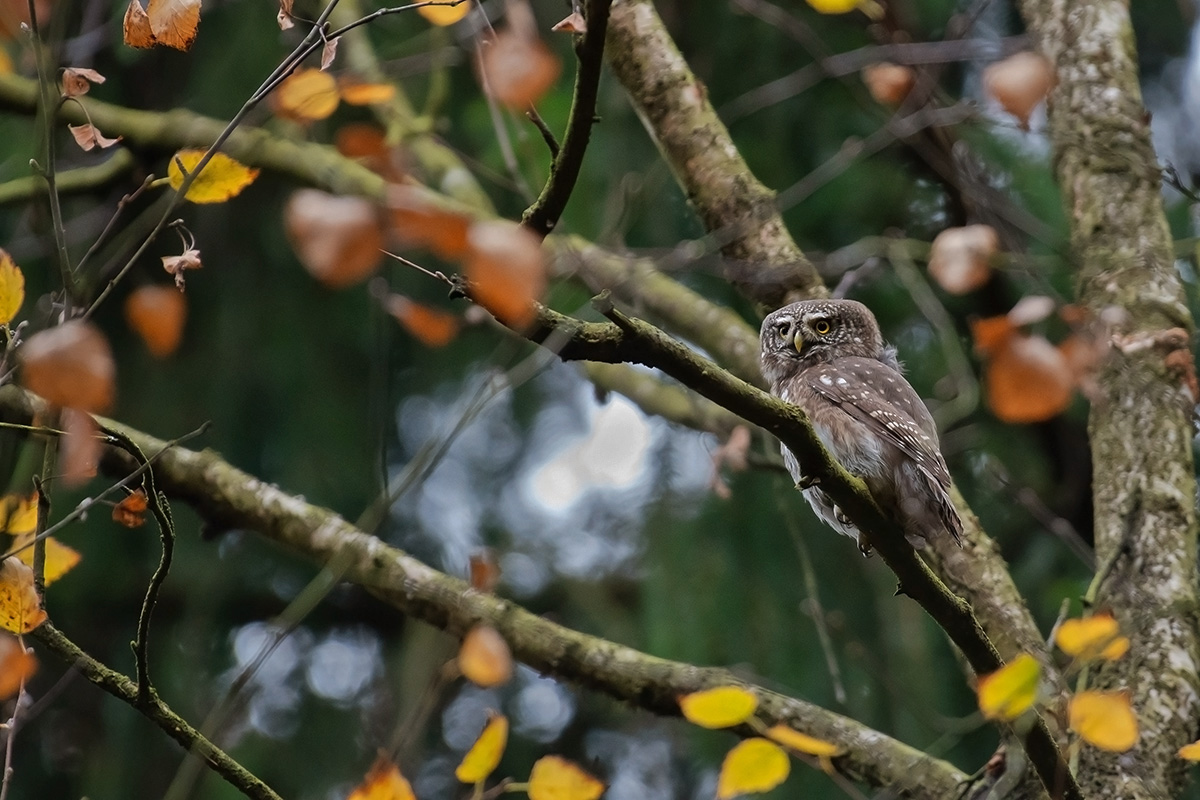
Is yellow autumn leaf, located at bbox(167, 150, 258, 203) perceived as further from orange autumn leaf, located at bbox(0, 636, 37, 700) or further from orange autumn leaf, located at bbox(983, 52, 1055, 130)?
orange autumn leaf, located at bbox(983, 52, 1055, 130)

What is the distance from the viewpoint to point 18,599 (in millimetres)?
2217

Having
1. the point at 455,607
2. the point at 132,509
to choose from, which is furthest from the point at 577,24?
the point at 455,607

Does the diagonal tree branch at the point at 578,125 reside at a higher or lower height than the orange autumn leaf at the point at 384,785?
higher

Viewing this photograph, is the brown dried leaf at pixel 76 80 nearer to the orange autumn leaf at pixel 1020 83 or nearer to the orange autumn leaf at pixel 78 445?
the orange autumn leaf at pixel 78 445

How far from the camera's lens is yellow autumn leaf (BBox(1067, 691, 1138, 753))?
238cm

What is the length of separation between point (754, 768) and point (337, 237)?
62.7 inches

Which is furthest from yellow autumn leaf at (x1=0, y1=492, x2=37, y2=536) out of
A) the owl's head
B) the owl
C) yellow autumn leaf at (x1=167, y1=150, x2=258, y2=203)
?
the owl's head

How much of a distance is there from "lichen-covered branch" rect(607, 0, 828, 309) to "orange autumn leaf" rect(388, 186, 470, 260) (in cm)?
251

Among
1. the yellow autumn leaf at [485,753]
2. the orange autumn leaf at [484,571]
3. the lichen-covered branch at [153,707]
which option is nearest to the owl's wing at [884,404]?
the orange autumn leaf at [484,571]

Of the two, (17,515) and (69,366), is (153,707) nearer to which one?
(17,515)

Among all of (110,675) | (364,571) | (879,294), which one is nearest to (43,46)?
(110,675)

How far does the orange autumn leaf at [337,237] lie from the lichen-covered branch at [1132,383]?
2609mm

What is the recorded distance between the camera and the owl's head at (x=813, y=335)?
398 centimetres

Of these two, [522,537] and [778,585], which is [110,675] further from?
[522,537]
